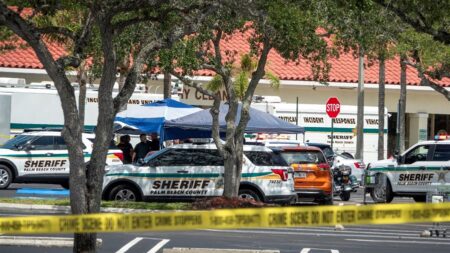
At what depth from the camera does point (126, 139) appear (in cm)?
3153

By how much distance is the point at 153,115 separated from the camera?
96.7 ft

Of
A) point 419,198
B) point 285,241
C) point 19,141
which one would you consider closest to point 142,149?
point 19,141

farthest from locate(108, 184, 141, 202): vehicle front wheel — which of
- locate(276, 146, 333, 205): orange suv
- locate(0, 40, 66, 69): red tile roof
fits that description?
locate(0, 40, 66, 69): red tile roof

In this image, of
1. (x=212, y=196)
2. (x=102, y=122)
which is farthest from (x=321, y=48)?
(x=102, y=122)

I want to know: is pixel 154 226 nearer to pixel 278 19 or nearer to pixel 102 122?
pixel 102 122

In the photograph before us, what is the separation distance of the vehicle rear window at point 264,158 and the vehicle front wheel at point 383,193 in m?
5.51

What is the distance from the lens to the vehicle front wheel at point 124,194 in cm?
2442

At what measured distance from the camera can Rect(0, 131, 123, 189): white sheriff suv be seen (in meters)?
29.0

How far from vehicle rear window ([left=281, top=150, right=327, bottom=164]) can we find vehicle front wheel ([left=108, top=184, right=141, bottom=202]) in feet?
13.7

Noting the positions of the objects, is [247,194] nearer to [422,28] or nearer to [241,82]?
[422,28]

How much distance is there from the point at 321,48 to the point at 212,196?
4.31 m

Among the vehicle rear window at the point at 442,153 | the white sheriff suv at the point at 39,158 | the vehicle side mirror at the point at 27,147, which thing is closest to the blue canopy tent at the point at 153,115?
the white sheriff suv at the point at 39,158

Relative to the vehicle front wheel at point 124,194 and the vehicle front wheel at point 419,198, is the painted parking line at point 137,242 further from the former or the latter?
the vehicle front wheel at point 419,198

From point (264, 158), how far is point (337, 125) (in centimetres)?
1561
